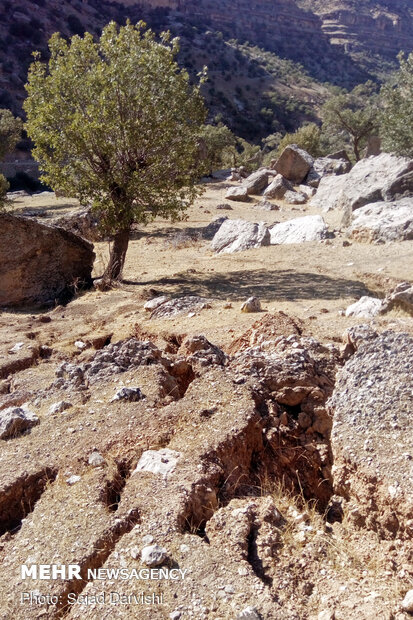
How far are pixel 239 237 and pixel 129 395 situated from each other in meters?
8.70

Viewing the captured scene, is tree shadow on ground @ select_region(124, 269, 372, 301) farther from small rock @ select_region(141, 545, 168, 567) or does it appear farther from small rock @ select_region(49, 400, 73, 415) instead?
small rock @ select_region(141, 545, 168, 567)

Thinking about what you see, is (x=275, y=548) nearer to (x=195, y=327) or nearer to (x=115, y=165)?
(x=195, y=327)

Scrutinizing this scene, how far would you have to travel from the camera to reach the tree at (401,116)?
16.0 metres

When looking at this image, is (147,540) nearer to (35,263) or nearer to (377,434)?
(377,434)

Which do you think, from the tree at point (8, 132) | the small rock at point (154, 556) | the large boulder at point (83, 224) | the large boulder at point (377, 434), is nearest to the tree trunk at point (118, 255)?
the large boulder at point (83, 224)

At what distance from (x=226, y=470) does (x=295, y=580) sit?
0.79 meters

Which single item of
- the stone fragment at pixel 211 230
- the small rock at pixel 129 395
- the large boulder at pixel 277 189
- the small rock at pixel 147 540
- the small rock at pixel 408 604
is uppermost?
the large boulder at pixel 277 189

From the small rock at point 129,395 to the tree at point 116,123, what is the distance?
16.9ft

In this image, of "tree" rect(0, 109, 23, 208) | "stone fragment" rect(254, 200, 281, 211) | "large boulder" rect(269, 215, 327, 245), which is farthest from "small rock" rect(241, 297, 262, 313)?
"tree" rect(0, 109, 23, 208)

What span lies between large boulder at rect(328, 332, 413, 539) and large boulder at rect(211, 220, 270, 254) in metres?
8.31

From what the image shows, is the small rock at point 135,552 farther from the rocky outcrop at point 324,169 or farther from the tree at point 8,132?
the tree at point 8,132

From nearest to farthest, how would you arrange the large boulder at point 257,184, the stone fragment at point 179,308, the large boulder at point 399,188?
the stone fragment at point 179,308
the large boulder at point 399,188
the large boulder at point 257,184

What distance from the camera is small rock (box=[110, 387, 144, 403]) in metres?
3.81

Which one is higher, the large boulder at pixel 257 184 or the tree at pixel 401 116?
the tree at pixel 401 116
